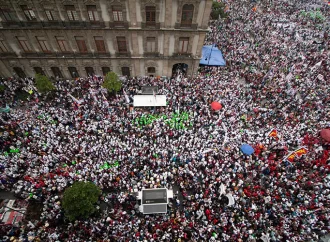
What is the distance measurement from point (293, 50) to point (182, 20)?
25.3 meters

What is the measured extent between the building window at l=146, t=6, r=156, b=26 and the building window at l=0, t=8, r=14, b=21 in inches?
622

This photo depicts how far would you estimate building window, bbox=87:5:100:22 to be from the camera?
23.1m

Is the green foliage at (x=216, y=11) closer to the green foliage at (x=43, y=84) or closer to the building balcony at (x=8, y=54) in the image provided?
the green foliage at (x=43, y=84)

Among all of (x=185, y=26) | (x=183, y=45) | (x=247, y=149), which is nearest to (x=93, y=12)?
(x=185, y=26)

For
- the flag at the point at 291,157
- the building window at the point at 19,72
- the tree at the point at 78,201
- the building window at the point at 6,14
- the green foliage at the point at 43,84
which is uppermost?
the building window at the point at 6,14

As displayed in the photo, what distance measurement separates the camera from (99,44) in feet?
87.2

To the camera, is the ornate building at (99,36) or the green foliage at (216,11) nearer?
the ornate building at (99,36)

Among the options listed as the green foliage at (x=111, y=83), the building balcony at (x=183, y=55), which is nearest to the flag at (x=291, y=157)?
the building balcony at (x=183, y=55)

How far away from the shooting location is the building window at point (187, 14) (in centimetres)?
2334

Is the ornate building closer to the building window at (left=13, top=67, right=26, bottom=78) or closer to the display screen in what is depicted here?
the building window at (left=13, top=67, right=26, bottom=78)

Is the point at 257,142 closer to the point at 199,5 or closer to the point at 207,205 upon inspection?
the point at 207,205

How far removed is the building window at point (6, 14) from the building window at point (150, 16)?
51.8 feet

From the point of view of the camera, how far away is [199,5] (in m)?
23.0

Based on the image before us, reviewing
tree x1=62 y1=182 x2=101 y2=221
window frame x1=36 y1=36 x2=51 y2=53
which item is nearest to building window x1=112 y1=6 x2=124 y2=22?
window frame x1=36 y1=36 x2=51 y2=53
